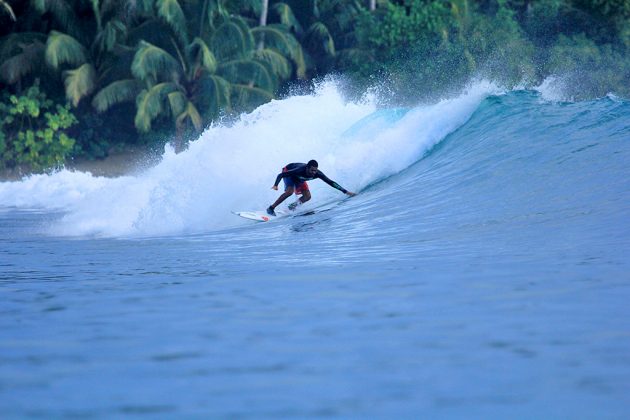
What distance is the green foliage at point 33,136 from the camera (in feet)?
107

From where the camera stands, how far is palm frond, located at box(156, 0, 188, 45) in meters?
32.7

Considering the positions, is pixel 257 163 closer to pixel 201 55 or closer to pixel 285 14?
pixel 201 55

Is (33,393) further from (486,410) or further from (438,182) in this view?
(438,182)

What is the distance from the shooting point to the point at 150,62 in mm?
32188

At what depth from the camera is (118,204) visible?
1554 centimetres

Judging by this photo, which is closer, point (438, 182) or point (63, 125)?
point (438, 182)

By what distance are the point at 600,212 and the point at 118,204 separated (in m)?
7.84

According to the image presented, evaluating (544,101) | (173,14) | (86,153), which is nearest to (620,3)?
(173,14)

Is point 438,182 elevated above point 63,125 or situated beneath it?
situated beneath

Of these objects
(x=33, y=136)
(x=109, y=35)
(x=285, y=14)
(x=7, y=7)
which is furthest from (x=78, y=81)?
(x=285, y=14)

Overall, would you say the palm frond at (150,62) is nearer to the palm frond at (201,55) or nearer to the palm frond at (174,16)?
the palm frond at (201,55)

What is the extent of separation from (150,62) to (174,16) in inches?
74.3

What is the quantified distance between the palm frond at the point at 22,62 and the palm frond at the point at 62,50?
0.62 metres

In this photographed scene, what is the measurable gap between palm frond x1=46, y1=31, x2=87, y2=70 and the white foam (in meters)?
11.2
